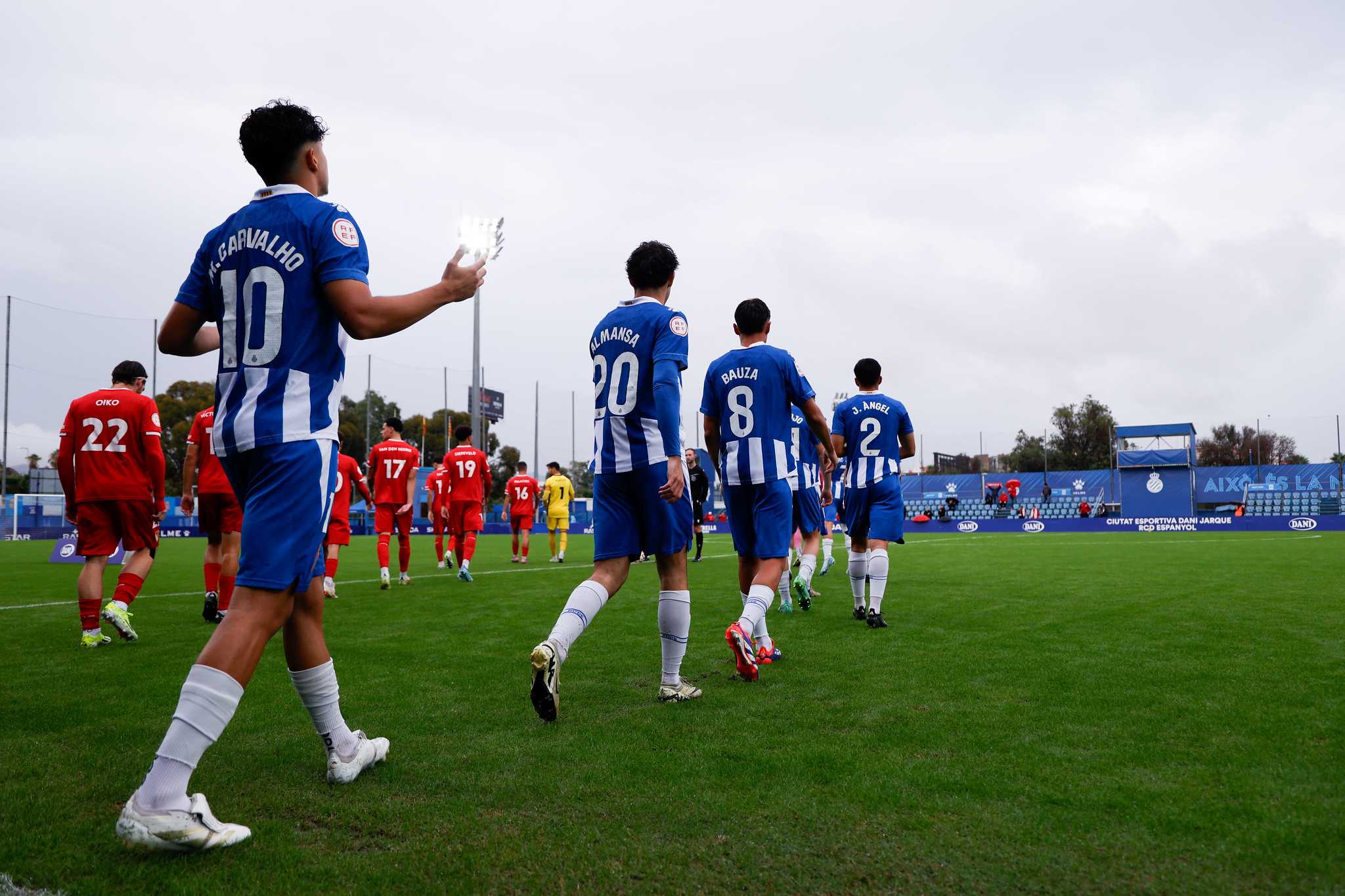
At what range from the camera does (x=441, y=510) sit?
14.2 m

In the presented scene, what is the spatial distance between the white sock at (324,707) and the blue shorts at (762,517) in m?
2.47

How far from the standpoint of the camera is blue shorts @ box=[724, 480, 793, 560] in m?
4.86

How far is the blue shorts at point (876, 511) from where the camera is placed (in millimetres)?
6617

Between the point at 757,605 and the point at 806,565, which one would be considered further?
the point at 806,565

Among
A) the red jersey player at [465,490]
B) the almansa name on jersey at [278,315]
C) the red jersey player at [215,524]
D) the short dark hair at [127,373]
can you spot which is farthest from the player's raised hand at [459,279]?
the red jersey player at [465,490]

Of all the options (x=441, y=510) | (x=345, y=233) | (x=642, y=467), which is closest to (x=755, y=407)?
(x=642, y=467)

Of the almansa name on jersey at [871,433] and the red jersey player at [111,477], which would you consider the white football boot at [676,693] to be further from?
the red jersey player at [111,477]

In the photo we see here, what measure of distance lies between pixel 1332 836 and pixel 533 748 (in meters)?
2.41

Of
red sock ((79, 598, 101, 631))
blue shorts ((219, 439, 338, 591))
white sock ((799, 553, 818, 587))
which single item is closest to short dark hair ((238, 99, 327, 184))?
blue shorts ((219, 439, 338, 591))

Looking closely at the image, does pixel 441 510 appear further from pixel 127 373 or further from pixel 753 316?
pixel 753 316

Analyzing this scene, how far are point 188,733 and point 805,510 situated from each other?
6001 millimetres

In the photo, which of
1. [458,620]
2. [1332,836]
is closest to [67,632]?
[458,620]

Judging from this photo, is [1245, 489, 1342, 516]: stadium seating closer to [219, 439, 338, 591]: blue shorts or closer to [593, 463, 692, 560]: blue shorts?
[593, 463, 692, 560]: blue shorts

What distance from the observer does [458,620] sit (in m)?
7.07
